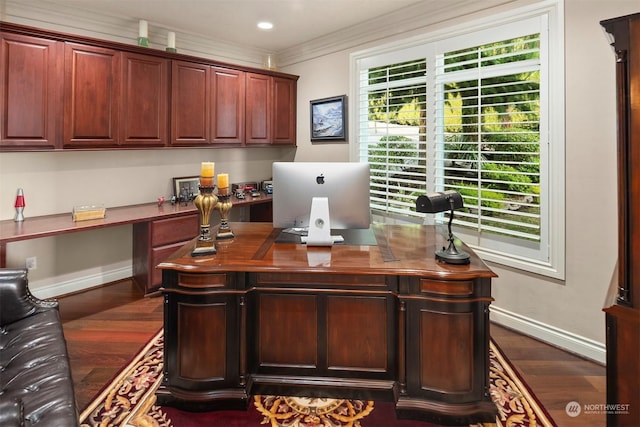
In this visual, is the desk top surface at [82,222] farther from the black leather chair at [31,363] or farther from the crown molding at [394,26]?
the crown molding at [394,26]

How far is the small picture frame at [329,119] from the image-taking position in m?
4.71

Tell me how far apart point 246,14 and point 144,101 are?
4.47 feet

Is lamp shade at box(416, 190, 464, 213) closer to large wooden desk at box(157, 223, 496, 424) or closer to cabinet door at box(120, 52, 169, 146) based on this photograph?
large wooden desk at box(157, 223, 496, 424)

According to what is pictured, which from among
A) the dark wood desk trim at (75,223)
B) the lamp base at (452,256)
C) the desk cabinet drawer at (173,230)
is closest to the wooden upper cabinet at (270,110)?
the dark wood desk trim at (75,223)

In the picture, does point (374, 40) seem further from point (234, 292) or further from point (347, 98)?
point (234, 292)

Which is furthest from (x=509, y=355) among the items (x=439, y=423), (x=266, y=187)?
(x=266, y=187)

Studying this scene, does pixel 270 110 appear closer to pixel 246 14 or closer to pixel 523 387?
pixel 246 14

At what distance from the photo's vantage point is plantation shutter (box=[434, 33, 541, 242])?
9.92 ft

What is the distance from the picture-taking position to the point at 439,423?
2.03 meters

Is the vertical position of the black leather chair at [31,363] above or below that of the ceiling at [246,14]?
below

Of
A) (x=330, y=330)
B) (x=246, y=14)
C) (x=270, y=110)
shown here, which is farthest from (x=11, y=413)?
(x=270, y=110)

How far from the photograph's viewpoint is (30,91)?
3.20 meters

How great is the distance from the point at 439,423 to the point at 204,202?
1742 mm

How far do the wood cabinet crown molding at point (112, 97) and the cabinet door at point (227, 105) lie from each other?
1cm
